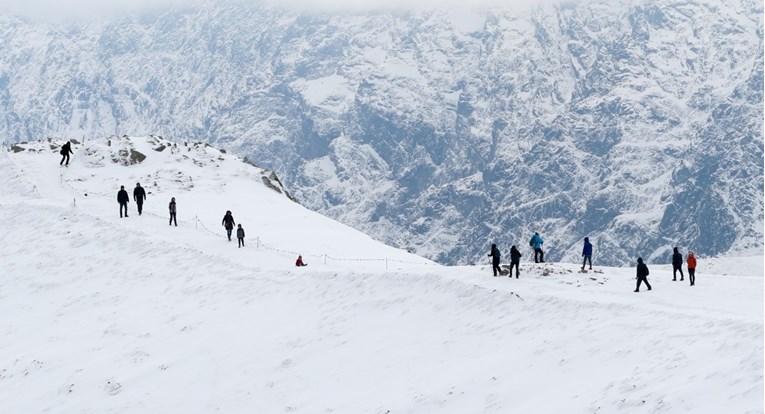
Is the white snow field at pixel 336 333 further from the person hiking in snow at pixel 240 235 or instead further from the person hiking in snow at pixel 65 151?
the person hiking in snow at pixel 65 151

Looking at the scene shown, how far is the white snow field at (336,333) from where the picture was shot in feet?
79.2

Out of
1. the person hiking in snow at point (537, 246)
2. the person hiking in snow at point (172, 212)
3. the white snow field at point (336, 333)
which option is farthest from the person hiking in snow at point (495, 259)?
the person hiking in snow at point (172, 212)

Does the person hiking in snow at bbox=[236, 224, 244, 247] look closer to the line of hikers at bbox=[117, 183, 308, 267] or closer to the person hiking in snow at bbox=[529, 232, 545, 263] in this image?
the line of hikers at bbox=[117, 183, 308, 267]

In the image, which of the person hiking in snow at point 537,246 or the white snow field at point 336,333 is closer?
the white snow field at point 336,333

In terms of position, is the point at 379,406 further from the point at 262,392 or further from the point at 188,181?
the point at 188,181

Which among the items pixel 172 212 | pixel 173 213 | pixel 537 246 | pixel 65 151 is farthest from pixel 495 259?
pixel 65 151

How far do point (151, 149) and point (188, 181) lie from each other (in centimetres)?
1253

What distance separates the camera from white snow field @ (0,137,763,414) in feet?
79.2

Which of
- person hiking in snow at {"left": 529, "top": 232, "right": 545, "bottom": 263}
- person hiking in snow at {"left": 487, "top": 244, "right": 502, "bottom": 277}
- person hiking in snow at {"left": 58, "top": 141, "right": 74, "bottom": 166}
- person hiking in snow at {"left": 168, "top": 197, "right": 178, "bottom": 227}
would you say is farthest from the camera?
person hiking in snow at {"left": 58, "top": 141, "right": 74, "bottom": 166}

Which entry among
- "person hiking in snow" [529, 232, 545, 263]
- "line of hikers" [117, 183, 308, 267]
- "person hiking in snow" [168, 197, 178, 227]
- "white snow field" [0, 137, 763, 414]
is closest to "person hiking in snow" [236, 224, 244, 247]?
"line of hikers" [117, 183, 308, 267]

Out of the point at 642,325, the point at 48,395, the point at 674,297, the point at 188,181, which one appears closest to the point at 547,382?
the point at 642,325

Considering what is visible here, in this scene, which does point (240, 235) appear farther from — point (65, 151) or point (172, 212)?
point (65, 151)

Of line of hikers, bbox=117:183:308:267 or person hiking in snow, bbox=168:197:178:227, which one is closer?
line of hikers, bbox=117:183:308:267

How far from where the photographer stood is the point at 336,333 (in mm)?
32312
